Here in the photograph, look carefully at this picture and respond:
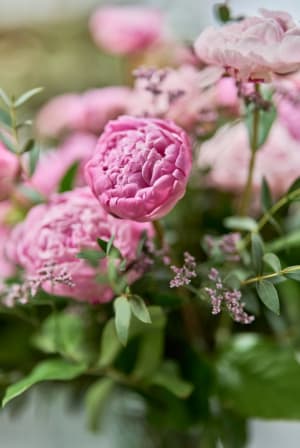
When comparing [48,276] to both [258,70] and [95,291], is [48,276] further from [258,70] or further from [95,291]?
[258,70]

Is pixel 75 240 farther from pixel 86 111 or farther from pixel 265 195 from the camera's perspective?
pixel 86 111

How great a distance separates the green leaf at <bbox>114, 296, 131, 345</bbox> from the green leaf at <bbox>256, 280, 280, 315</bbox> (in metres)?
0.07

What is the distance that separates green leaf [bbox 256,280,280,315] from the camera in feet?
1.09

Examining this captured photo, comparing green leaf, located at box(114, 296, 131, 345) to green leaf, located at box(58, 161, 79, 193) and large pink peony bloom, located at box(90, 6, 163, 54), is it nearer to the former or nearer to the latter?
green leaf, located at box(58, 161, 79, 193)

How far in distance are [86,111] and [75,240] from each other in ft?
0.78

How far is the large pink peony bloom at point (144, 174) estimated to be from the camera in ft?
1.07

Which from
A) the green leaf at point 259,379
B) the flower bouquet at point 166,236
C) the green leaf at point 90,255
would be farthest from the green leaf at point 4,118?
the green leaf at point 259,379

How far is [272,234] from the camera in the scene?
555 millimetres

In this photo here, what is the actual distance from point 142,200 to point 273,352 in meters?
0.21

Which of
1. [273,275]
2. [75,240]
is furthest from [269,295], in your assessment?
[75,240]

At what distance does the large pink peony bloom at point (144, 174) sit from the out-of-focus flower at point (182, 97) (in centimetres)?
5

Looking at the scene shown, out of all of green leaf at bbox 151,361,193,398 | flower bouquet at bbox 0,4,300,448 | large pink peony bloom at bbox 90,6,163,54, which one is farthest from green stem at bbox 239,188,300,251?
large pink peony bloom at bbox 90,6,163,54

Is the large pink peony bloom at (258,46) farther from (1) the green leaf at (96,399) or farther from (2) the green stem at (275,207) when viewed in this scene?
(1) the green leaf at (96,399)

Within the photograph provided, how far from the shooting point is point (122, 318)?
344 millimetres
